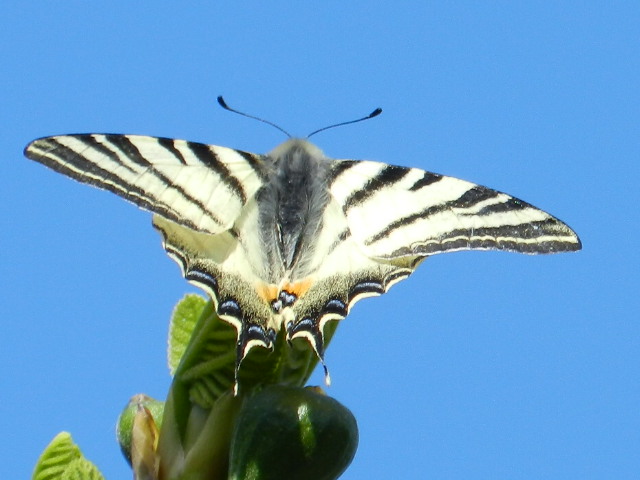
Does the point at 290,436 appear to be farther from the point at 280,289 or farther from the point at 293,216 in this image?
the point at 293,216

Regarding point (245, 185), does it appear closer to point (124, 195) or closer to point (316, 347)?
point (124, 195)

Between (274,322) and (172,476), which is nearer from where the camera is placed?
(172,476)

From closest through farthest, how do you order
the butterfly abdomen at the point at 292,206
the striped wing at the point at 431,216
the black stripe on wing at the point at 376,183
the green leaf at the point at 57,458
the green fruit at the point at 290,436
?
the green fruit at the point at 290,436
the green leaf at the point at 57,458
the striped wing at the point at 431,216
the butterfly abdomen at the point at 292,206
the black stripe on wing at the point at 376,183

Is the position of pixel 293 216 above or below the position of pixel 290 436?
above

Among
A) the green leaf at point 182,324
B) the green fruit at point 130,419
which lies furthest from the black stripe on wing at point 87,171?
the green fruit at point 130,419

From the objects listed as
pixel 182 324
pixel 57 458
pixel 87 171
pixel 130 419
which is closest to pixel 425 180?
pixel 182 324

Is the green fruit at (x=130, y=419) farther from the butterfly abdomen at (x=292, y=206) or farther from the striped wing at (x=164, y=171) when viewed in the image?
the butterfly abdomen at (x=292, y=206)

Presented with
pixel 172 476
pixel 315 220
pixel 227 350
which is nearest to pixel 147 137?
pixel 315 220
